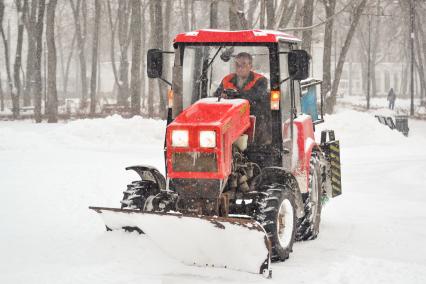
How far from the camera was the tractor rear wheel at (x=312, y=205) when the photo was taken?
27.9 feet

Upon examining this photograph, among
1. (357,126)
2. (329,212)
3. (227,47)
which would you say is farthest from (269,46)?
(357,126)

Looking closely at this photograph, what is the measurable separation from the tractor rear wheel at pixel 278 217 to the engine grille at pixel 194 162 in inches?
26.1

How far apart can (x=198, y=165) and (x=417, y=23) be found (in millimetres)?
43324

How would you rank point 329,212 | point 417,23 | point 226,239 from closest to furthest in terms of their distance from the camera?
point 226,239 → point 329,212 → point 417,23

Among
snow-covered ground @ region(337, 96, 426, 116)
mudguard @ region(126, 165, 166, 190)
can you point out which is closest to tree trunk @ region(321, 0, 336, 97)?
snow-covered ground @ region(337, 96, 426, 116)

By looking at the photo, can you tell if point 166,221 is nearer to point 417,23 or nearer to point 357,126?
point 357,126

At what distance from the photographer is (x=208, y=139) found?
6.72 metres

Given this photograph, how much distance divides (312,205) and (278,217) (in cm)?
177

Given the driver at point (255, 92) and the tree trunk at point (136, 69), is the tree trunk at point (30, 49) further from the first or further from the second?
the driver at point (255, 92)

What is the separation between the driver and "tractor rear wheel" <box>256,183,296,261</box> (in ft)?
2.31

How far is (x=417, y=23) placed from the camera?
154ft

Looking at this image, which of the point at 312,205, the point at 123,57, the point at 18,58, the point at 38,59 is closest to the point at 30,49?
the point at 18,58

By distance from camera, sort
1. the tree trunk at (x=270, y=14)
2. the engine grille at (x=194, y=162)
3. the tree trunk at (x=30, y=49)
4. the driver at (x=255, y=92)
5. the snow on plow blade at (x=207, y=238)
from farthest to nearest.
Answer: the tree trunk at (x=30, y=49) → the tree trunk at (x=270, y=14) → the driver at (x=255, y=92) → the engine grille at (x=194, y=162) → the snow on plow blade at (x=207, y=238)

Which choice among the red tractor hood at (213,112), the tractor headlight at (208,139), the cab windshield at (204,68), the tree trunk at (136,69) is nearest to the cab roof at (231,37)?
the cab windshield at (204,68)
